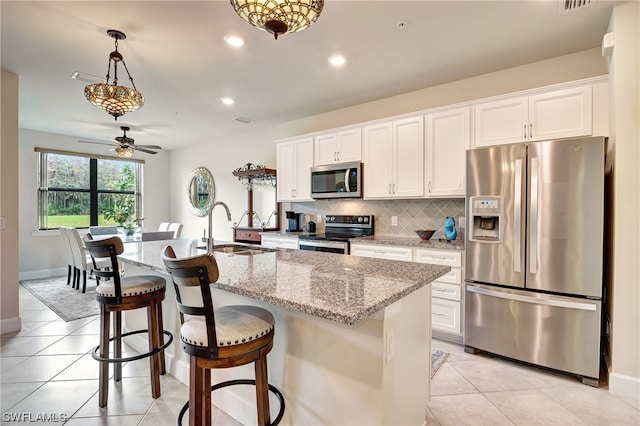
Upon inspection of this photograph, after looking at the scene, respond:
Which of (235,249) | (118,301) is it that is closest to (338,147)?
(235,249)

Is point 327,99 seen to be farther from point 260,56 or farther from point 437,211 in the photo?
point 437,211

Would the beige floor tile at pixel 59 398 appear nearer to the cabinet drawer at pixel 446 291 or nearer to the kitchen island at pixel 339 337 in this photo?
the kitchen island at pixel 339 337

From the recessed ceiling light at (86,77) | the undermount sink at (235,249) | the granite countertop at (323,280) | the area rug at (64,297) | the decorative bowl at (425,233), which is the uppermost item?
the recessed ceiling light at (86,77)

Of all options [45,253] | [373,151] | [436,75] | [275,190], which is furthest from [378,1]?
[45,253]

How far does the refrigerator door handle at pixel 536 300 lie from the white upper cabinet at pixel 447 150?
0.94 meters

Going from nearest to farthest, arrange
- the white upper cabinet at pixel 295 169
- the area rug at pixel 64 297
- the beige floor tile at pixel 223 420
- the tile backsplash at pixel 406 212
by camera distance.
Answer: the beige floor tile at pixel 223 420 → the tile backsplash at pixel 406 212 → the area rug at pixel 64 297 → the white upper cabinet at pixel 295 169

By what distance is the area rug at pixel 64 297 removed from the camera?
A: 12.5ft

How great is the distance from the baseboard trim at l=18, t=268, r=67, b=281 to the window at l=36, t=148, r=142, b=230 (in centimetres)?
80

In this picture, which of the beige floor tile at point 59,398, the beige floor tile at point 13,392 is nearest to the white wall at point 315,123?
the beige floor tile at point 59,398

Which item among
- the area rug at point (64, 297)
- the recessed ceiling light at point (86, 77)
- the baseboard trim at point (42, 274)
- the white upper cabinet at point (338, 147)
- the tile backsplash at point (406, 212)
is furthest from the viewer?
the baseboard trim at point (42, 274)

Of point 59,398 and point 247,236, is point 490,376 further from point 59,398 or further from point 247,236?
point 247,236

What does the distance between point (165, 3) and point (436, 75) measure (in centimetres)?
256

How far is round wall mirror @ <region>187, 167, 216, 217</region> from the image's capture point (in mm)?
6496

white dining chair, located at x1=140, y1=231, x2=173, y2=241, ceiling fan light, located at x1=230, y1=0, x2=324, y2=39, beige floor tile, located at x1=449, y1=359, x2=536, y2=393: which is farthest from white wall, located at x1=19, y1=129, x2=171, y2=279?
beige floor tile, located at x1=449, y1=359, x2=536, y2=393
